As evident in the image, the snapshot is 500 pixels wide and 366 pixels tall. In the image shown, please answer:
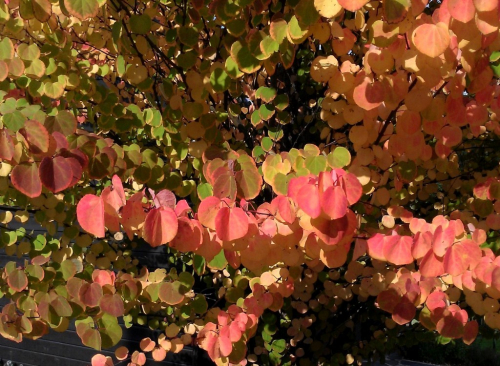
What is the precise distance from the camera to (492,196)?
1712 millimetres

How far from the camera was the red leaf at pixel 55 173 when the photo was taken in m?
1.13

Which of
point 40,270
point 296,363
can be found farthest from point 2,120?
point 296,363

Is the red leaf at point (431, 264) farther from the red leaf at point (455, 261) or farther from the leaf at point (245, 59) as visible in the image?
the leaf at point (245, 59)

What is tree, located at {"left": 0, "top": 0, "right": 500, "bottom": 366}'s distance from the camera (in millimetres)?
1164

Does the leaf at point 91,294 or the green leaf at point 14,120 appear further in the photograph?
the leaf at point 91,294

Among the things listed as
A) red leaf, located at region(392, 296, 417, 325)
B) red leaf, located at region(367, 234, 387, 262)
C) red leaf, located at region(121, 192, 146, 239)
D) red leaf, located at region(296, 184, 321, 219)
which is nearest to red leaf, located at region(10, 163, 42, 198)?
red leaf, located at region(121, 192, 146, 239)

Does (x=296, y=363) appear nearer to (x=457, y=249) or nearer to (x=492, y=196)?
(x=492, y=196)

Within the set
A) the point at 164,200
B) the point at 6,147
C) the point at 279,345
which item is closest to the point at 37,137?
the point at 6,147

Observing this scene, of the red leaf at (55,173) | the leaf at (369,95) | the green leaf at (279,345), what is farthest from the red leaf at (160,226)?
the green leaf at (279,345)

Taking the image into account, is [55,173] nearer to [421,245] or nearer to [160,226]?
[160,226]

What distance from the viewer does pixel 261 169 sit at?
198 centimetres

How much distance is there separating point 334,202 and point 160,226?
0.42 meters

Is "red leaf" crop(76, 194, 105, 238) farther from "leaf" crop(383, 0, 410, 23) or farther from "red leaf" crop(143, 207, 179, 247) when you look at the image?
"leaf" crop(383, 0, 410, 23)

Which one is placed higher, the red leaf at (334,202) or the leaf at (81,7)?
the leaf at (81,7)
